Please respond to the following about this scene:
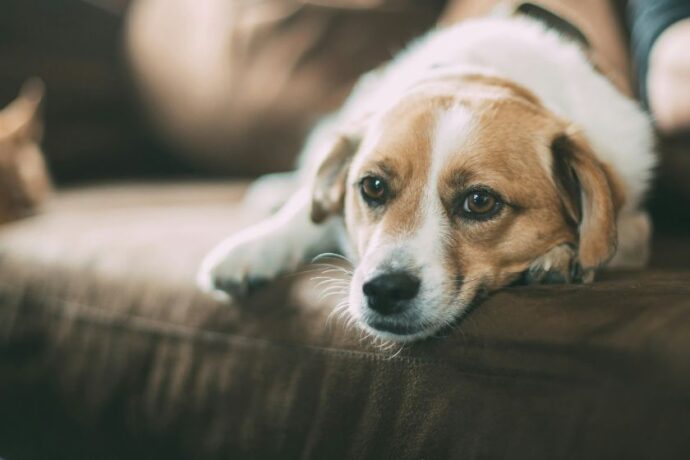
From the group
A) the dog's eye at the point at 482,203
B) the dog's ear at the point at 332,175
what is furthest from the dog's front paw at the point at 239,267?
the dog's eye at the point at 482,203

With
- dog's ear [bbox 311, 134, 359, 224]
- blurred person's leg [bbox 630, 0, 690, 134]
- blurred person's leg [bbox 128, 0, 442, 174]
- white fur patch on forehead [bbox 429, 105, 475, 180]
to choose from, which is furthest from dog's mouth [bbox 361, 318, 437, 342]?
blurred person's leg [bbox 128, 0, 442, 174]

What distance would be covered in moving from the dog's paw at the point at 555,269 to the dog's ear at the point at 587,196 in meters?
0.02

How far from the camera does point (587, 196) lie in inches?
42.8

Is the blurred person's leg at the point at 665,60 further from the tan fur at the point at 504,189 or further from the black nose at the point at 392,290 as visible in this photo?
the black nose at the point at 392,290

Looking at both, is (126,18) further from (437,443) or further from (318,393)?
A: (437,443)

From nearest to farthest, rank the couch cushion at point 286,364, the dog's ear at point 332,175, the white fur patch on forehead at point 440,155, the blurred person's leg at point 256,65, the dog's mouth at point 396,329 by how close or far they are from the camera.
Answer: the couch cushion at point 286,364, the dog's mouth at point 396,329, the white fur patch on forehead at point 440,155, the dog's ear at point 332,175, the blurred person's leg at point 256,65

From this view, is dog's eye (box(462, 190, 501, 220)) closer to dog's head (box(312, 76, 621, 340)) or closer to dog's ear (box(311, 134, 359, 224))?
dog's head (box(312, 76, 621, 340))

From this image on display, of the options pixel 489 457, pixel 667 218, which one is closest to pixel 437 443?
pixel 489 457

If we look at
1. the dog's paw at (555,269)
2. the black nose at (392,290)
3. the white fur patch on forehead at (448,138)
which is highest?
the white fur patch on forehead at (448,138)

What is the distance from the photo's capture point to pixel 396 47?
199 centimetres

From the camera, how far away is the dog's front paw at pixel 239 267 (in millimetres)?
1165

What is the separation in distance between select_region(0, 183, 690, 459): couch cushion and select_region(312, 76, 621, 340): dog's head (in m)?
0.07

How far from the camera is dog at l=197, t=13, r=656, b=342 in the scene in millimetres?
1031

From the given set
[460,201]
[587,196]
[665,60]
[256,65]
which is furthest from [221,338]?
[256,65]
